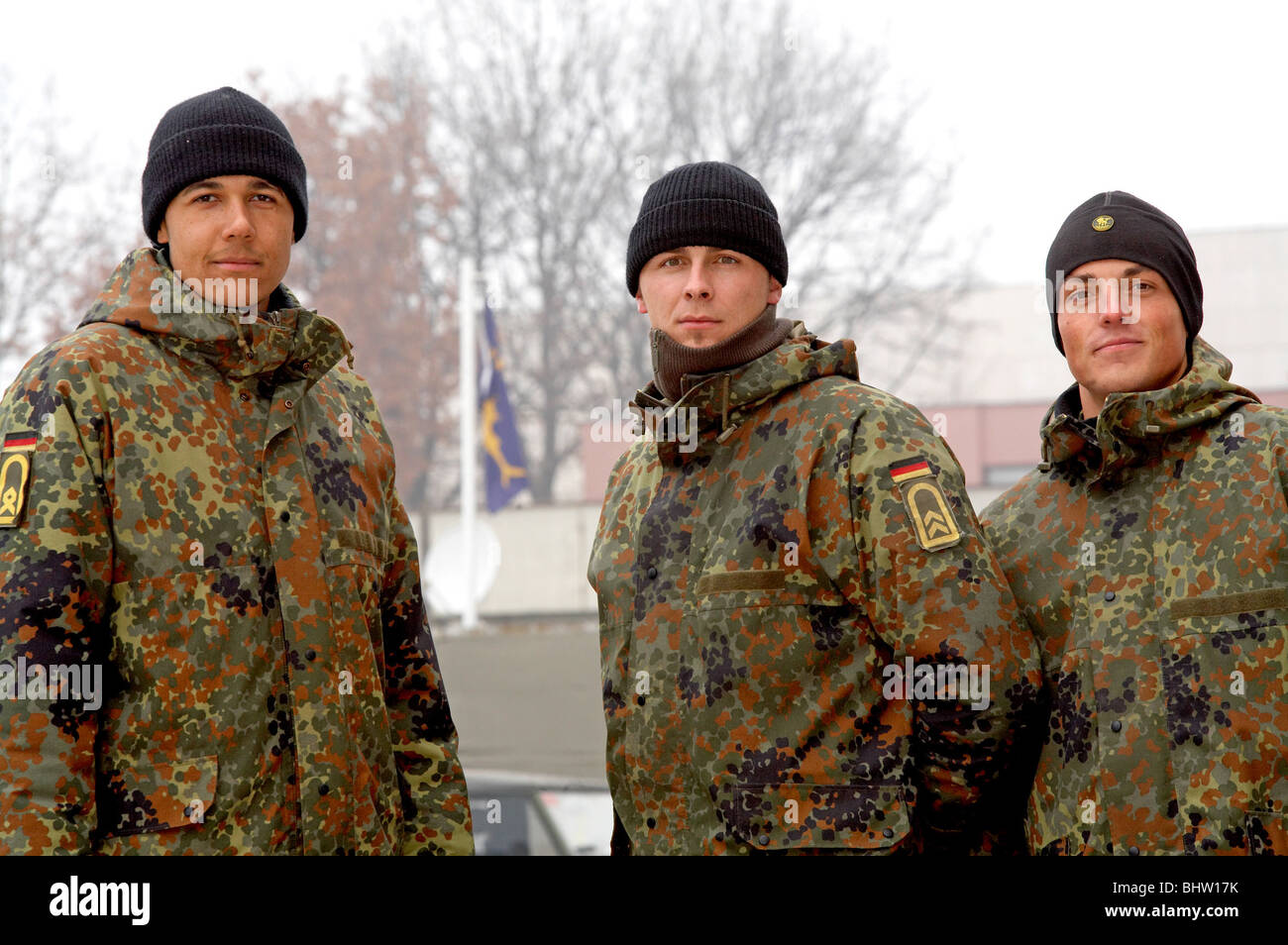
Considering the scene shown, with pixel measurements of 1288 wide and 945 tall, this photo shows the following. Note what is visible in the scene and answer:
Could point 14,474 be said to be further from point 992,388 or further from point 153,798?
point 992,388

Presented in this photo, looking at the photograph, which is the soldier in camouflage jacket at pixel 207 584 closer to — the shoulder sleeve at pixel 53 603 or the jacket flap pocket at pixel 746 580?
the shoulder sleeve at pixel 53 603

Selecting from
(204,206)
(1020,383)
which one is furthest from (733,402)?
(1020,383)

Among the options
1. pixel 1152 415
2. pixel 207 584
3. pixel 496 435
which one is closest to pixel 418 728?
pixel 207 584

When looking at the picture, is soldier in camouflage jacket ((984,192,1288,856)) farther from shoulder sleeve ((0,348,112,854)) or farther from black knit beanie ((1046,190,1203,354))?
shoulder sleeve ((0,348,112,854))

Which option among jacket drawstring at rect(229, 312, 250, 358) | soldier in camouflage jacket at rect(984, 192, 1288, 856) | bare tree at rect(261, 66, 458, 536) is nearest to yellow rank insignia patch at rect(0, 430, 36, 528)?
jacket drawstring at rect(229, 312, 250, 358)

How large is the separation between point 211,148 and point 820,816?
1.92 meters

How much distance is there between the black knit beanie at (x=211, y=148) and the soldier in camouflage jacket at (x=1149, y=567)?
1764 mm

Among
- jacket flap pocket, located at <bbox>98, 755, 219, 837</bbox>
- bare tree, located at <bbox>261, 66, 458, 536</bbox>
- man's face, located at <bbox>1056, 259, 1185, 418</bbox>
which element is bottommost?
jacket flap pocket, located at <bbox>98, 755, 219, 837</bbox>

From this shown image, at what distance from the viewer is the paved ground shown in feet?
43.1

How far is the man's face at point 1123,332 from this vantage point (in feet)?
10.2

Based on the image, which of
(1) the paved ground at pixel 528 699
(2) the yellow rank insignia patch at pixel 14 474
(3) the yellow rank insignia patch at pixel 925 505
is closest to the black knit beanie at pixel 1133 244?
(3) the yellow rank insignia patch at pixel 925 505

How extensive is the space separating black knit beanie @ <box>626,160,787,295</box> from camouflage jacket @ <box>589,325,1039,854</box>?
289 mm

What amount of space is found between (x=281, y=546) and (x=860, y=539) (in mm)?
1208
